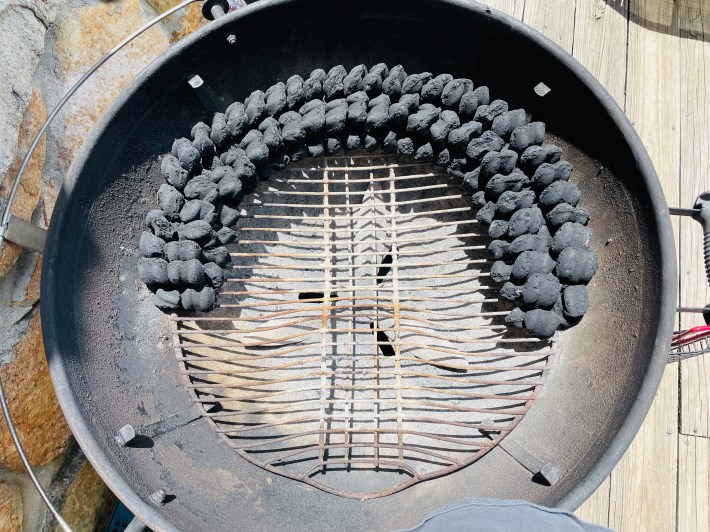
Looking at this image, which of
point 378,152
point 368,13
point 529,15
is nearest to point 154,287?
point 378,152

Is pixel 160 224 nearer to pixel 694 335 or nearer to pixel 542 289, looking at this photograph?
pixel 542 289

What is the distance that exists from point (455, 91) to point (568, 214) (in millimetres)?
298

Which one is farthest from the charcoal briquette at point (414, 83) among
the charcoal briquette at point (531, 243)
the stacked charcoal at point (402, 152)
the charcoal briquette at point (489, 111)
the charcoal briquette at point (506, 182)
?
the charcoal briquette at point (531, 243)

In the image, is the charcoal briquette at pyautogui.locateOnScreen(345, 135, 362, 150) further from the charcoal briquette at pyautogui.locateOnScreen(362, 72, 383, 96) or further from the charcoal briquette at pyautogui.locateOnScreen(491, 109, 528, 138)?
the charcoal briquette at pyautogui.locateOnScreen(491, 109, 528, 138)

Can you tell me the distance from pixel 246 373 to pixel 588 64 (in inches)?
41.3

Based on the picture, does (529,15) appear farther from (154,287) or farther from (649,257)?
(154,287)

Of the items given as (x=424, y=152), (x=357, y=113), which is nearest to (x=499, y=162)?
(x=424, y=152)

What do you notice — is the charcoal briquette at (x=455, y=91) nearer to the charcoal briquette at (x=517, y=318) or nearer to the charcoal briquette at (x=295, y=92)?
the charcoal briquette at (x=295, y=92)

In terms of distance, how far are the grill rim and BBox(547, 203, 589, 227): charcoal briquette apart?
10cm

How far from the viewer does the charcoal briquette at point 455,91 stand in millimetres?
979

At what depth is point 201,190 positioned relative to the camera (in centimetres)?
95

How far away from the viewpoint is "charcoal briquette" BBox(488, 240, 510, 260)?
987mm

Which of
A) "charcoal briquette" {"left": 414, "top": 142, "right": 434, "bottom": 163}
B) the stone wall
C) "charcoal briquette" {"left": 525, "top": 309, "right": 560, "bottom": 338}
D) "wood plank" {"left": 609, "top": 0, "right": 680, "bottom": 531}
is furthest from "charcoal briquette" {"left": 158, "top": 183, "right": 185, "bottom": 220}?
"wood plank" {"left": 609, "top": 0, "right": 680, "bottom": 531}

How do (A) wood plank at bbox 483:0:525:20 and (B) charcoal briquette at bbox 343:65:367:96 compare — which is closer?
(B) charcoal briquette at bbox 343:65:367:96
